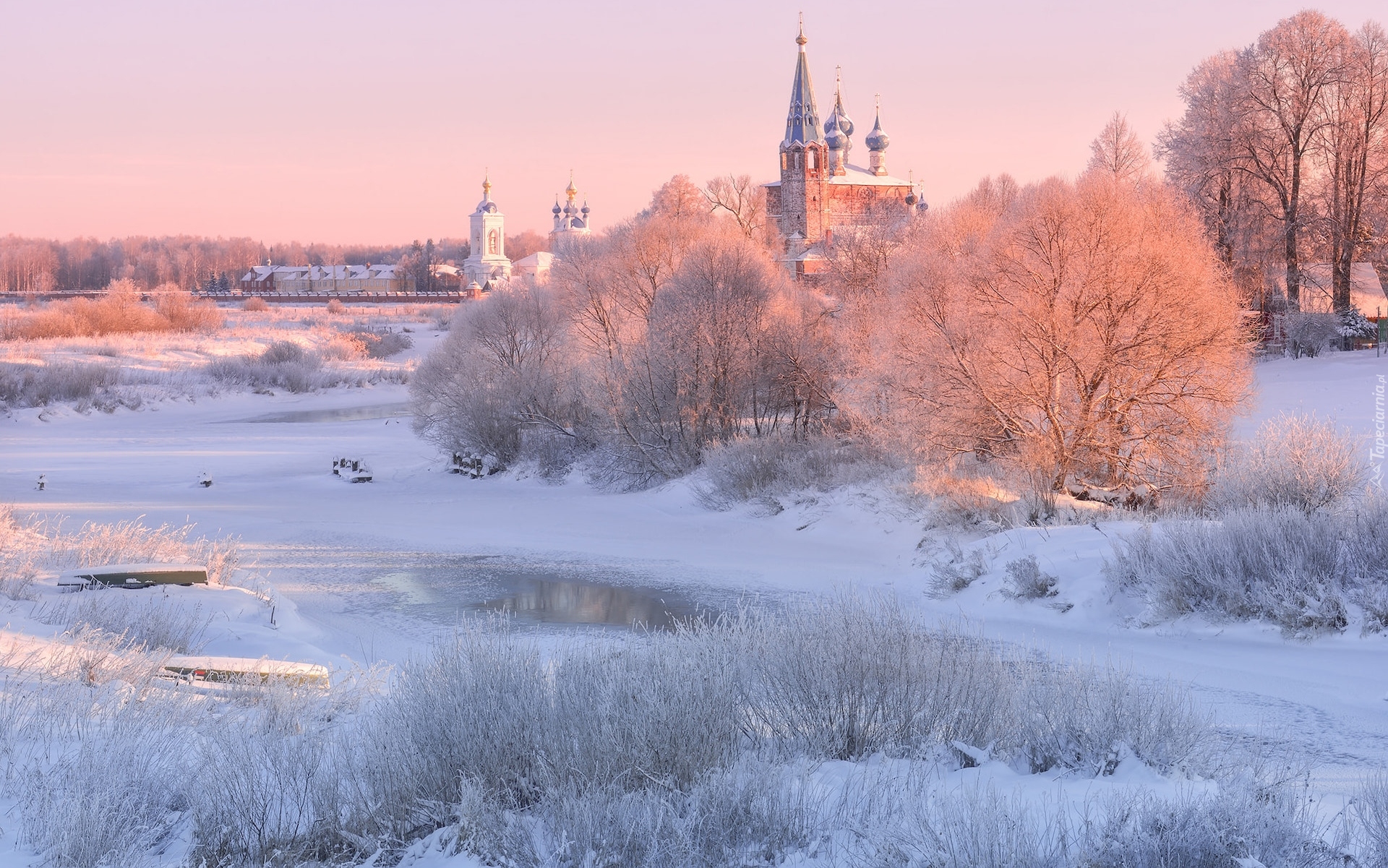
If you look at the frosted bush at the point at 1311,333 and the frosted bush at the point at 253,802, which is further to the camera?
the frosted bush at the point at 1311,333

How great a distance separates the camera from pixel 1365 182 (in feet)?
112

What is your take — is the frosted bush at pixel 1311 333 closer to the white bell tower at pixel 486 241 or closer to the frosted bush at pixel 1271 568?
the frosted bush at pixel 1271 568

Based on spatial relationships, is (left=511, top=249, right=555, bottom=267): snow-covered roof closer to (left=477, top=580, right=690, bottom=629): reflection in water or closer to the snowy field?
the snowy field

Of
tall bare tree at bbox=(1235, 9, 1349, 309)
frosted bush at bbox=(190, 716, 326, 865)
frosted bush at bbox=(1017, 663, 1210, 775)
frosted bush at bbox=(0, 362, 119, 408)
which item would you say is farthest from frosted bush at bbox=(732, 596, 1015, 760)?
frosted bush at bbox=(0, 362, 119, 408)

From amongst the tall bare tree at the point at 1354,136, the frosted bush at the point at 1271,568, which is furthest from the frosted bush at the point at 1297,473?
the tall bare tree at the point at 1354,136

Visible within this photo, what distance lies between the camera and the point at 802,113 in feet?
196

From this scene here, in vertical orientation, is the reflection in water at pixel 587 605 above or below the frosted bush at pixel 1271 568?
below

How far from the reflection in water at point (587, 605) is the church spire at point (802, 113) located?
47589mm

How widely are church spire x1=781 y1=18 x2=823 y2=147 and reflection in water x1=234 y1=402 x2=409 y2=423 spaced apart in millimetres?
26715

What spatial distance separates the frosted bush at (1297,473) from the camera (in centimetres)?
1425

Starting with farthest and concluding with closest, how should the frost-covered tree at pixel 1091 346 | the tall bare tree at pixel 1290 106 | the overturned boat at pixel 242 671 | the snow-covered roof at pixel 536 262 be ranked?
the snow-covered roof at pixel 536 262
the tall bare tree at pixel 1290 106
the frost-covered tree at pixel 1091 346
the overturned boat at pixel 242 671

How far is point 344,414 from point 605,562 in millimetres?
29328

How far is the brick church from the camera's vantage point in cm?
5909

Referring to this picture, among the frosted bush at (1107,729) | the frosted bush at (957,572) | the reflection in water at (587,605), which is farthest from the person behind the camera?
the frosted bush at (957,572)
